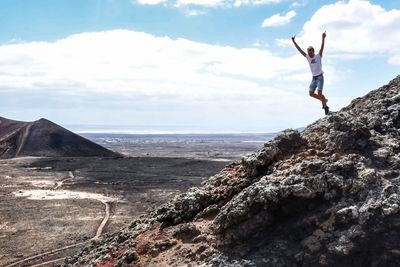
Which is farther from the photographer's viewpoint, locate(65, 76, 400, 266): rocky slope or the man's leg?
the man's leg

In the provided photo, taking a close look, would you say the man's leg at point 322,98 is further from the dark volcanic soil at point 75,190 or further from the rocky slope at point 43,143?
the rocky slope at point 43,143

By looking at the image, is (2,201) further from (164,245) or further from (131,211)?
(164,245)

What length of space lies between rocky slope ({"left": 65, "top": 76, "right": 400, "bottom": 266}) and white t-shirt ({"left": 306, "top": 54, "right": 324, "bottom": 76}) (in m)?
2.05

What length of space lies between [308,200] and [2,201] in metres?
29.9

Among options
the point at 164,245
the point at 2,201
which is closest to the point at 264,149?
the point at 164,245

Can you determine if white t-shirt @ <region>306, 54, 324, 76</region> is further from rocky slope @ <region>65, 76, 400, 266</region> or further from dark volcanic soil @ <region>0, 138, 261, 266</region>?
dark volcanic soil @ <region>0, 138, 261, 266</region>

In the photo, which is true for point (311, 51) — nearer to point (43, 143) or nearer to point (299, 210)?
point (299, 210)

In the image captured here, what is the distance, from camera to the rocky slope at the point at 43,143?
71.7 meters

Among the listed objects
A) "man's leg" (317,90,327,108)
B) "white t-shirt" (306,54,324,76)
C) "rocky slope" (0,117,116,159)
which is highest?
"white t-shirt" (306,54,324,76)

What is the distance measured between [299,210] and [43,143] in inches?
2718

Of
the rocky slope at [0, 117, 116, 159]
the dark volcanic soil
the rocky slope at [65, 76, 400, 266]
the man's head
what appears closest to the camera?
the rocky slope at [65, 76, 400, 266]

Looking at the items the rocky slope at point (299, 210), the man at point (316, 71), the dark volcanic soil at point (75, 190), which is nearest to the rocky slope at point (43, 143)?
the dark volcanic soil at point (75, 190)

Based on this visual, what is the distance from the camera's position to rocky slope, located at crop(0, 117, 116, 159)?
2822 inches

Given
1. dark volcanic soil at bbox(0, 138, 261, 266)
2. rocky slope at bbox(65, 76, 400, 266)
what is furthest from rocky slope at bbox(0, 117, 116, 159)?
rocky slope at bbox(65, 76, 400, 266)
